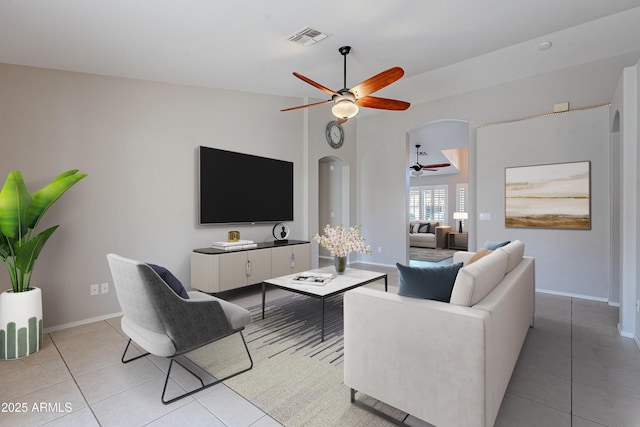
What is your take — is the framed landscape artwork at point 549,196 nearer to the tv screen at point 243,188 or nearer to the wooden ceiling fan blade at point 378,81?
the wooden ceiling fan blade at point 378,81

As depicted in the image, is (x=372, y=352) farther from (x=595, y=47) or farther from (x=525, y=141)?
(x=595, y=47)

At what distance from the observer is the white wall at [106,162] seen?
291cm

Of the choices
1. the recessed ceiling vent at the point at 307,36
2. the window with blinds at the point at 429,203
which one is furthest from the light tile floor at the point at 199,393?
the window with blinds at the point at 429,203

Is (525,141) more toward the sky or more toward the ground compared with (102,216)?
more toward the sky

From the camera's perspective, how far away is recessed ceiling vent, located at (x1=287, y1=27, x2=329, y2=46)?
10.2 feet

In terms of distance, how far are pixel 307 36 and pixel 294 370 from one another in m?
3.08

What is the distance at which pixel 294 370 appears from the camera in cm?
227

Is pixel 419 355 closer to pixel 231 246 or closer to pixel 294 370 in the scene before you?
pixel 294 370

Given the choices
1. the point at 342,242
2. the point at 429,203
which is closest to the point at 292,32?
the point at 342,242

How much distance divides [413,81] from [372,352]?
465 centimetres

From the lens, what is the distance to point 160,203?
374 cm

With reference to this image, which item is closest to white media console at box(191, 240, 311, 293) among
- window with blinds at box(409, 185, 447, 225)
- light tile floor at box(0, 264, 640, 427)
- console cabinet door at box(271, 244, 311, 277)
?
console cabinet door at box(271, 244, 311, 277)

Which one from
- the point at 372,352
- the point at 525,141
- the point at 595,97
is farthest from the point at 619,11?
the point at 372,352

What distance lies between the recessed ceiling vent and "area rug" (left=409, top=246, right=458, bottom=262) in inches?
221
